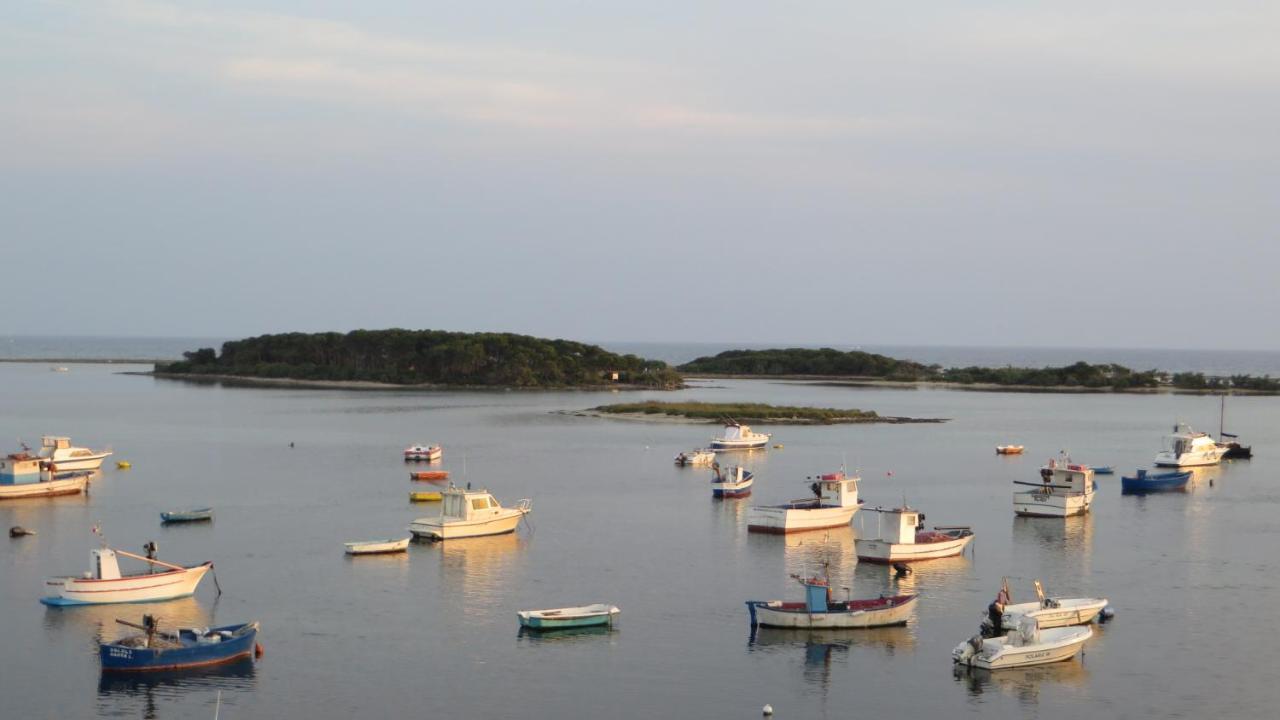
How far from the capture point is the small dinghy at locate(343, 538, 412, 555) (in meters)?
42.9

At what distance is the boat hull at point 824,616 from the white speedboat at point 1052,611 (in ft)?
9.22

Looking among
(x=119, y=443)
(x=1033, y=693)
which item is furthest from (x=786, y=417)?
(x=1033, y=693)

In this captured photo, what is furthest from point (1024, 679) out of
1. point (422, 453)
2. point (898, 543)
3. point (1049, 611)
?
point (422, 453)

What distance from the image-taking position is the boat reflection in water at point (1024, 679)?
29.3 metres

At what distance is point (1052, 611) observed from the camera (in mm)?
32844

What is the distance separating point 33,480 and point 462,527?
2339 cm

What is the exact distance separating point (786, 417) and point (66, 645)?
7731 centimetres

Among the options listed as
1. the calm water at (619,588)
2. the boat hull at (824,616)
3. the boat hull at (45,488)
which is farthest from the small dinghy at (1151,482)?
the boat hull at (45,488)

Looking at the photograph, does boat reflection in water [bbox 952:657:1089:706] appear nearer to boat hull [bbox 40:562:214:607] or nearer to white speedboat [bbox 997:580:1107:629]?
white speedboat [bbox 997:580:1107:629]

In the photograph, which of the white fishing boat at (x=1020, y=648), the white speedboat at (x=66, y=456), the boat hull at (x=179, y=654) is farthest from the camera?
the white speedboat at (x=66, y=456)

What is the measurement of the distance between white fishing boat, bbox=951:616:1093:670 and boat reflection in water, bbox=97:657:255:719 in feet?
53.5

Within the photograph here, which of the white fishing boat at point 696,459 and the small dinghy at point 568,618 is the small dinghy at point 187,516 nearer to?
the small dinghy at point 568,618

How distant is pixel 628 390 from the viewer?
516ft

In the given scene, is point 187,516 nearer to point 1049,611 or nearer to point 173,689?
point 173,689
